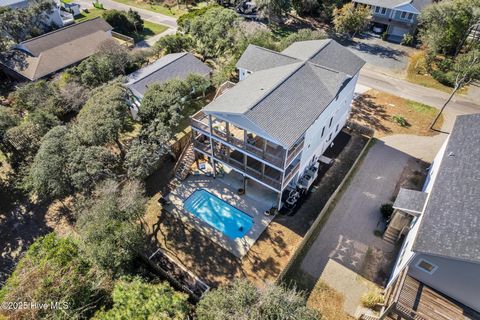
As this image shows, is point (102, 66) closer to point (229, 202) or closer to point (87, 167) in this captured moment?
point (87, 167)

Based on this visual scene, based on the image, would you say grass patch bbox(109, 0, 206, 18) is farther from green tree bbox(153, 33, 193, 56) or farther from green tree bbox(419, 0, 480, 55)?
green tree bbox(419, 0, 480, 55)

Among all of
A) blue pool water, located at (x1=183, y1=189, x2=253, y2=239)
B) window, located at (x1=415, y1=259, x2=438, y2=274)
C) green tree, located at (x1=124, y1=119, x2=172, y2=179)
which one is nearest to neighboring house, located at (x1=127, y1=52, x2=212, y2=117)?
green tree, located at (x1=124, y1=119, x2=172, y2=179)

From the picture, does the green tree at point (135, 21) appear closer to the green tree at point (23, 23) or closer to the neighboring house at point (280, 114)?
the green tree at point (23, 23)

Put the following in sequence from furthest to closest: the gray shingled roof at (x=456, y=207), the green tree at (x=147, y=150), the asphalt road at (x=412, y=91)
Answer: the asphalt road at (x=412, y=91) → the green tree at (x=147, y=150) → the gray shingled roof at (x=456, y=207)

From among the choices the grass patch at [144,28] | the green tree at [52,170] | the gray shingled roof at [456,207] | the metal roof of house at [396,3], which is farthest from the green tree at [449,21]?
the green tree at [52,170]

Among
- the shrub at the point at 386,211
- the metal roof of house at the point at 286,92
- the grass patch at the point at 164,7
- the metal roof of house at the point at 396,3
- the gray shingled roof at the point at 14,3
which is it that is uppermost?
the metal roof of house at the point at 396,3

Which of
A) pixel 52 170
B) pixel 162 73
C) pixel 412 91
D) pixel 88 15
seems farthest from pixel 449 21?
pixel 88 15

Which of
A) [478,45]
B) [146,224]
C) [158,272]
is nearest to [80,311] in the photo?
[158,272]
